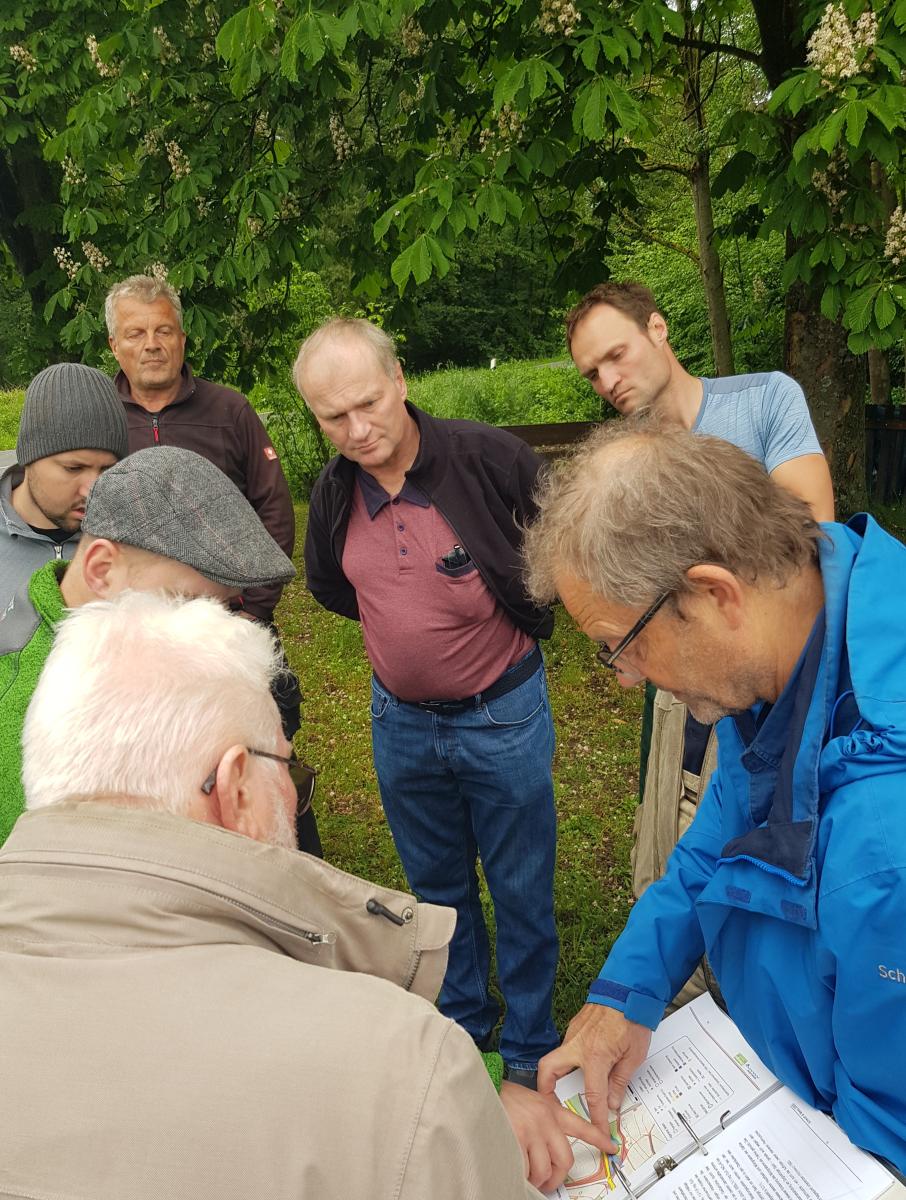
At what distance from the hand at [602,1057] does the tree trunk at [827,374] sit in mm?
5110

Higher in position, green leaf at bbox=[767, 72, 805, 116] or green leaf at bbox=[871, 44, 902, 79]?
green leaf at bbox=[871, 44, 902, 79]

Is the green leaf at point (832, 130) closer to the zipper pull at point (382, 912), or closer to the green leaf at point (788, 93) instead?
the green leaf at point (788, 93)

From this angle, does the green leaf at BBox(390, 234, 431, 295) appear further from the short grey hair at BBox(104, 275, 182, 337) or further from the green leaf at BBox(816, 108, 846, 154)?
the green leaf at BBox(816, 108, 846, 154)

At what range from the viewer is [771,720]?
1.26 metres

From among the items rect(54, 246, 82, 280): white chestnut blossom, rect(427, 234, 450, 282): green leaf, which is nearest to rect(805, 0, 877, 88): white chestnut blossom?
rect(427, 234, 450, 282): green leaf

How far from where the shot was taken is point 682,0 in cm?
450

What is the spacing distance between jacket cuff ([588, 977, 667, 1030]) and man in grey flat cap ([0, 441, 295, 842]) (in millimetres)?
1097

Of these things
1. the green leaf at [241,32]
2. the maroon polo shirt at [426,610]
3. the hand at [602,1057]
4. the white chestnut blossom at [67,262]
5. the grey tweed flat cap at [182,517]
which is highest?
the green leaf at [241,32]

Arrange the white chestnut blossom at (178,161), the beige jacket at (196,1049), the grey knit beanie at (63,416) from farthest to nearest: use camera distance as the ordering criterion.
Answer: the white chestnut blossom at (178,161) → the grey knit beanie at (63,416) → the beige jacket at (196,1049)

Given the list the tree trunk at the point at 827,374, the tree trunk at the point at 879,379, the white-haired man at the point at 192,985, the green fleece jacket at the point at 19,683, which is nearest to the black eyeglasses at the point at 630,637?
the white-haired man at the point at 192,985

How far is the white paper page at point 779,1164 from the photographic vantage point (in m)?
1.09

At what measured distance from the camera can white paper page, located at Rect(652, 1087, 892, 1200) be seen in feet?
3.59

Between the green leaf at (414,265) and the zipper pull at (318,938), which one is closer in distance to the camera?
the zipper pull at (318,938)

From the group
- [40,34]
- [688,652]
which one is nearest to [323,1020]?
[688,652]
